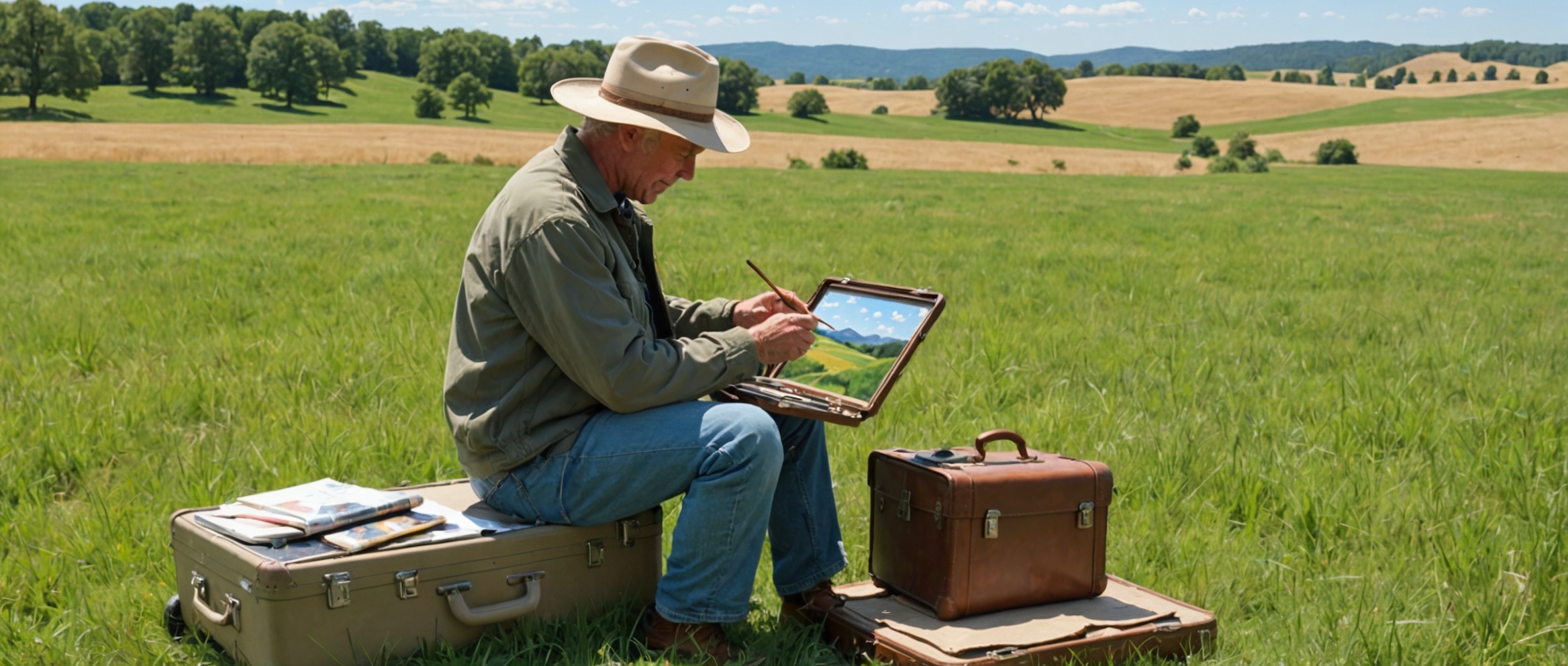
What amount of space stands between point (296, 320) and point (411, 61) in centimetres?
14335

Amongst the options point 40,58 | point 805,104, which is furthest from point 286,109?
point 805,104

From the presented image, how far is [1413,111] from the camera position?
9812 cm

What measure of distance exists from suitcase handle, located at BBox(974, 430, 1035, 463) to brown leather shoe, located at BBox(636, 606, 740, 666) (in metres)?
0.94

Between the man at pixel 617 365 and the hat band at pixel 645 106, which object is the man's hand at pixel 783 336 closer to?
the man at pixel 617 365

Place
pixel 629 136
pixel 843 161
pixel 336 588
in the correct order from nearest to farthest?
pixel 336 588 → pixel 629 136 → pixel 843 161

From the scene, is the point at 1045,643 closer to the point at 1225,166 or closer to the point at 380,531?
the point at 380,531

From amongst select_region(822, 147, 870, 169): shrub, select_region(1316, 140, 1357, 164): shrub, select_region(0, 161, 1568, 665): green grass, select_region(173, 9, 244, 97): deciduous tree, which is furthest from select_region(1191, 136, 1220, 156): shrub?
select_region(173, 9, 244, 97): deciduous tree

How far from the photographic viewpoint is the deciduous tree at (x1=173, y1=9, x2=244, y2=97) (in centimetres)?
9750

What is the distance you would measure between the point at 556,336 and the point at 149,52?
11217 centimetres

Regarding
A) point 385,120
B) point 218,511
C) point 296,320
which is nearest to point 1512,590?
point 218,511

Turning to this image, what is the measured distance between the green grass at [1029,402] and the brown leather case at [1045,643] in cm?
14

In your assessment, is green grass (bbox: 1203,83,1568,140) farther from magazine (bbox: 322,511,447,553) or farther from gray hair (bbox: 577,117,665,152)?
magazine (bbox: 322,511,447,553)

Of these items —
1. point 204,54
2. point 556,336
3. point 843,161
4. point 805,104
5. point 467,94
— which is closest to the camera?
point 556,336

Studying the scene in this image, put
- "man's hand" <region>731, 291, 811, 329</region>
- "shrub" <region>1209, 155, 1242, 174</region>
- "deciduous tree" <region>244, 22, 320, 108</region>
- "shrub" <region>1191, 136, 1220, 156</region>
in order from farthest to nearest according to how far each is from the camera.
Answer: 1. "deciduous tree" <region>244, 22, 320, 108</region>
2. "shrub" <region>1191, 136, 1220, 156</region>
3. "shrub" <region>1209, 155, 1242, 174</region>
4. "man's hand" <region>731, 291, 811, 329</region>
